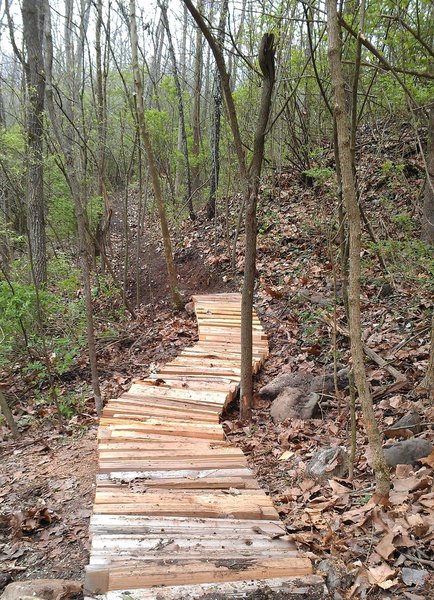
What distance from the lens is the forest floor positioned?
2818 mm

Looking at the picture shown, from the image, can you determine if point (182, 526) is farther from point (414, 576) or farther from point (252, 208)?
point (252, 208)

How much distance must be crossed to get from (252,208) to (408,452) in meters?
2.51

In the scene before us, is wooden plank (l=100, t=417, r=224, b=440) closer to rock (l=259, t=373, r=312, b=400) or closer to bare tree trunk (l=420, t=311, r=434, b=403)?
rock (l=259, t=373, r=312, b=400)

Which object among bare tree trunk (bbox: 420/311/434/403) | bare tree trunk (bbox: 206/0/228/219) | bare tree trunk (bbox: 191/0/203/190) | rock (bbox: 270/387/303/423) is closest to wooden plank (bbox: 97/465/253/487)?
rock (bbox: 270/387/303/423)

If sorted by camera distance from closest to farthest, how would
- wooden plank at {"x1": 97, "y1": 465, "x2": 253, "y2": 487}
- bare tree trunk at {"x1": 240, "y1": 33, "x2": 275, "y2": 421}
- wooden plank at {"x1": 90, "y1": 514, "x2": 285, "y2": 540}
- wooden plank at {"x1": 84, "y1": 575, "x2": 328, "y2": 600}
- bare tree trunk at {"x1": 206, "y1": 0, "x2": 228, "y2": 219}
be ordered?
1. wooden plank at {"x1": 84, "y1": 575, "x2": 328, "y2": 600}
2. wooden plank at {"x1": 90, "y1": 514, "x2": 285, "y2": 540}
3. wooden plank at {"x1": 97, "y1": 465, "x2": 253, "y2": 487}
4. bare tree trunk at {"x1": 240, "y1": 33, "x2": 275, "y2": 421}
5. bare tree trunk at {"x1": 206, "y1": 0, "x2": 228, "y2": 219}

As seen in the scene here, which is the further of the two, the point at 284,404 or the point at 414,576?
the point at 284,404

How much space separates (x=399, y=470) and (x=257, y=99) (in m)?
11.5

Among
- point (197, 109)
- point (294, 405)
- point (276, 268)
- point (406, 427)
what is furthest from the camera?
point (197, 109)

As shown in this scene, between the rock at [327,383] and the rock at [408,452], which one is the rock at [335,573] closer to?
the rock at [408,452]

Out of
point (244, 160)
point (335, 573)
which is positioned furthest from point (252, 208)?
point (335, 573)

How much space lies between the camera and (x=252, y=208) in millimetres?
4676

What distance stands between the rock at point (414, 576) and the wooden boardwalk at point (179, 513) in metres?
0.44

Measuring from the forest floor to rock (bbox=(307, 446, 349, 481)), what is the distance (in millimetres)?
85

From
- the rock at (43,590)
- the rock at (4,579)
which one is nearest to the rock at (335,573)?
the rock at (43,590)
